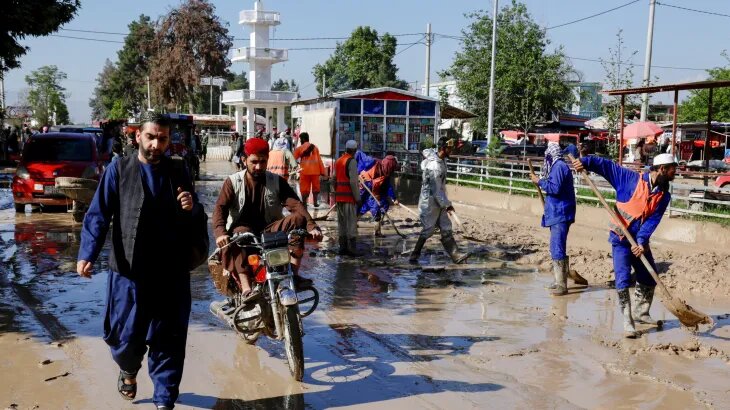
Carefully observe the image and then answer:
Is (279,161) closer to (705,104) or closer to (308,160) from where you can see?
(308,160)

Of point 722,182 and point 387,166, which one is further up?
point 387,166

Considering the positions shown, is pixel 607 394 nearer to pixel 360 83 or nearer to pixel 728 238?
pixel 728 238

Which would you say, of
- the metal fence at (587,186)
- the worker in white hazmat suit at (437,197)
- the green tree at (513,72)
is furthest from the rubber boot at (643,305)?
the green tree at (513,72)

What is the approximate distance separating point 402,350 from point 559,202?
10.5 feet

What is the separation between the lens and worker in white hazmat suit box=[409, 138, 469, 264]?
32.4 ft

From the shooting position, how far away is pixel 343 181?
1091cm

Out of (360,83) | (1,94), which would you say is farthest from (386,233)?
(360,83)

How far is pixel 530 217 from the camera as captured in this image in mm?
15500

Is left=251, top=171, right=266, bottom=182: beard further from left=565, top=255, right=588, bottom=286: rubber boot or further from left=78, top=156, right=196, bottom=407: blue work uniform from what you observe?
left=565, top=255, right=588, bottom=286: rubber boot

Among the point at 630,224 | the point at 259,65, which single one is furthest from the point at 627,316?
the point at 259,65

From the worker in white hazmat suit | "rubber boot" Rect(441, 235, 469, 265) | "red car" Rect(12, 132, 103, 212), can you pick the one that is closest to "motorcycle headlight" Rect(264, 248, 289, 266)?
the worker in white hazmat suit

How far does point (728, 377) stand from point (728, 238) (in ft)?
19.2

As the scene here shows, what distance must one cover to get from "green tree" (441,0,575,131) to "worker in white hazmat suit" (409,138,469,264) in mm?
29662

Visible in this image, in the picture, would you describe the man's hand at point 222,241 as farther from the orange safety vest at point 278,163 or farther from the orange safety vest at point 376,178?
the orange safety vest at point 278,163
